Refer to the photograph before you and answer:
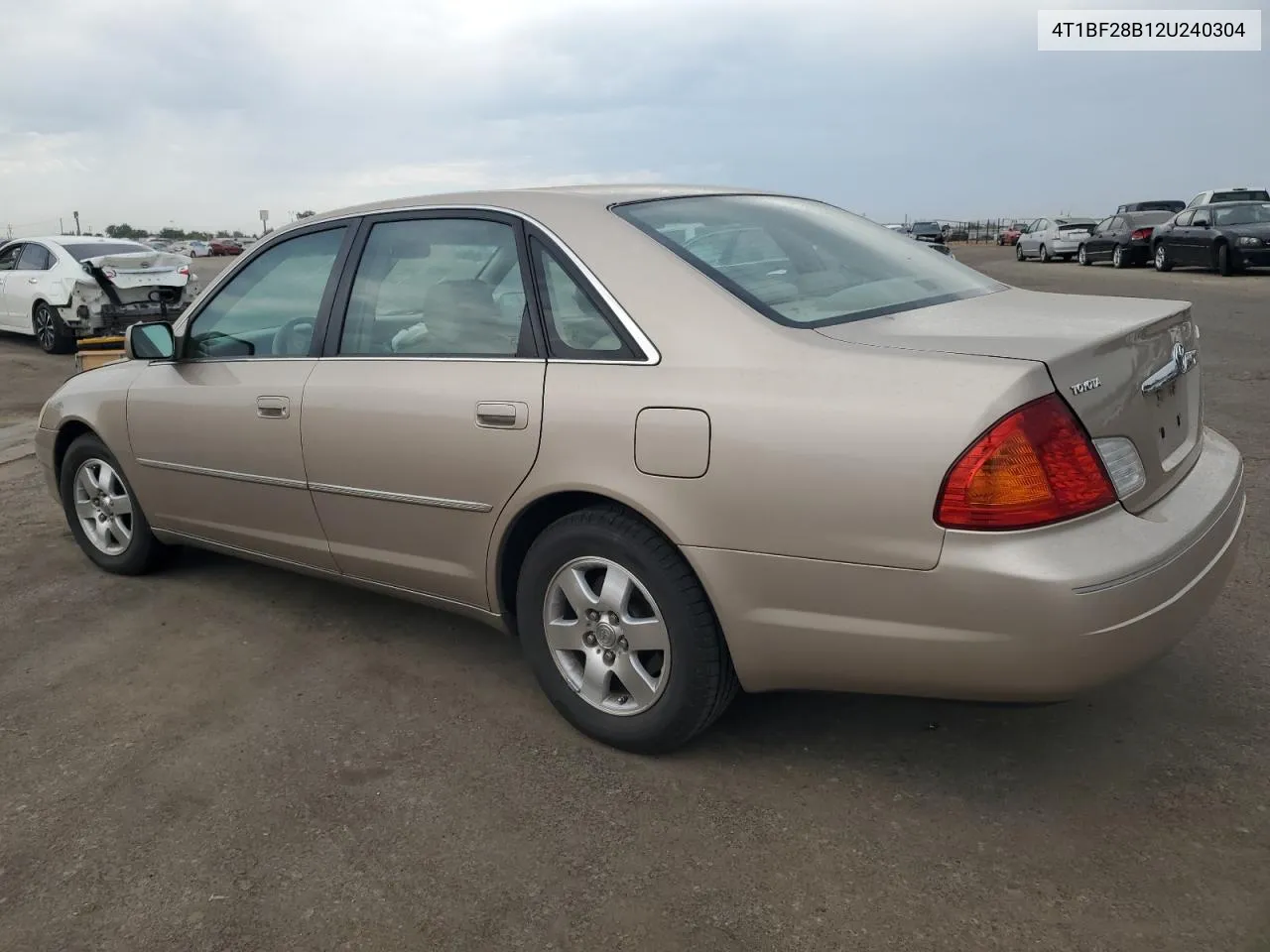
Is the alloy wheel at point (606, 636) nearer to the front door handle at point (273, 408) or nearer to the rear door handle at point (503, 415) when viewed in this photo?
the rear door handle at point (503, 415)

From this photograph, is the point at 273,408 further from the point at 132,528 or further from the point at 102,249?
the point at 102,249

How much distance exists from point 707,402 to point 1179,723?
66.7 inches

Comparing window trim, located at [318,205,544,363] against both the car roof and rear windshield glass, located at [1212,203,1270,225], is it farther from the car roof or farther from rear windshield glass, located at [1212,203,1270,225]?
rear windshield glass, located at [1212,203,1270,225]

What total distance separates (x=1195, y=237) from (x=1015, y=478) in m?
→ 22.0

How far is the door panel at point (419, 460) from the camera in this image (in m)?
3.15

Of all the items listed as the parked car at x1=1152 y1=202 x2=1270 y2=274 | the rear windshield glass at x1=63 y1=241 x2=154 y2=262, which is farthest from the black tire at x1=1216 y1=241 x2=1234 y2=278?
the rear windshield glass at x1=63 y1=241 x2=154 y2=262

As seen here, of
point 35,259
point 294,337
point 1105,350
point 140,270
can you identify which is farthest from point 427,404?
point 35,259

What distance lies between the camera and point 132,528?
15.6 feet

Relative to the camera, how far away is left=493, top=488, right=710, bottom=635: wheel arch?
9.45ft

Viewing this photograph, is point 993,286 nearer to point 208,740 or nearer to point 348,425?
point 348,425

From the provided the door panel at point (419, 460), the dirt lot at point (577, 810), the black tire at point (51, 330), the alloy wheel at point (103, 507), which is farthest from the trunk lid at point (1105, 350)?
the black tire at point (51, 330)

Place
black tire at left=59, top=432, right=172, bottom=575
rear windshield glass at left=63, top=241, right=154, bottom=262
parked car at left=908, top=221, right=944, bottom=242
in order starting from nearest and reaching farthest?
black tire at left=59, top=432, right=172, bottom=575 → rear windshield glass at left=63, top=241, right=154, bottom=262 → parked car at left=908, top=221, right=944, bottom=242

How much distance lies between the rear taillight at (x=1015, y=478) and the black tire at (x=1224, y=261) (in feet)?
68.5

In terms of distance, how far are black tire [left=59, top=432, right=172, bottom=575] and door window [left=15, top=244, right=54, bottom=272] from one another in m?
11.3
